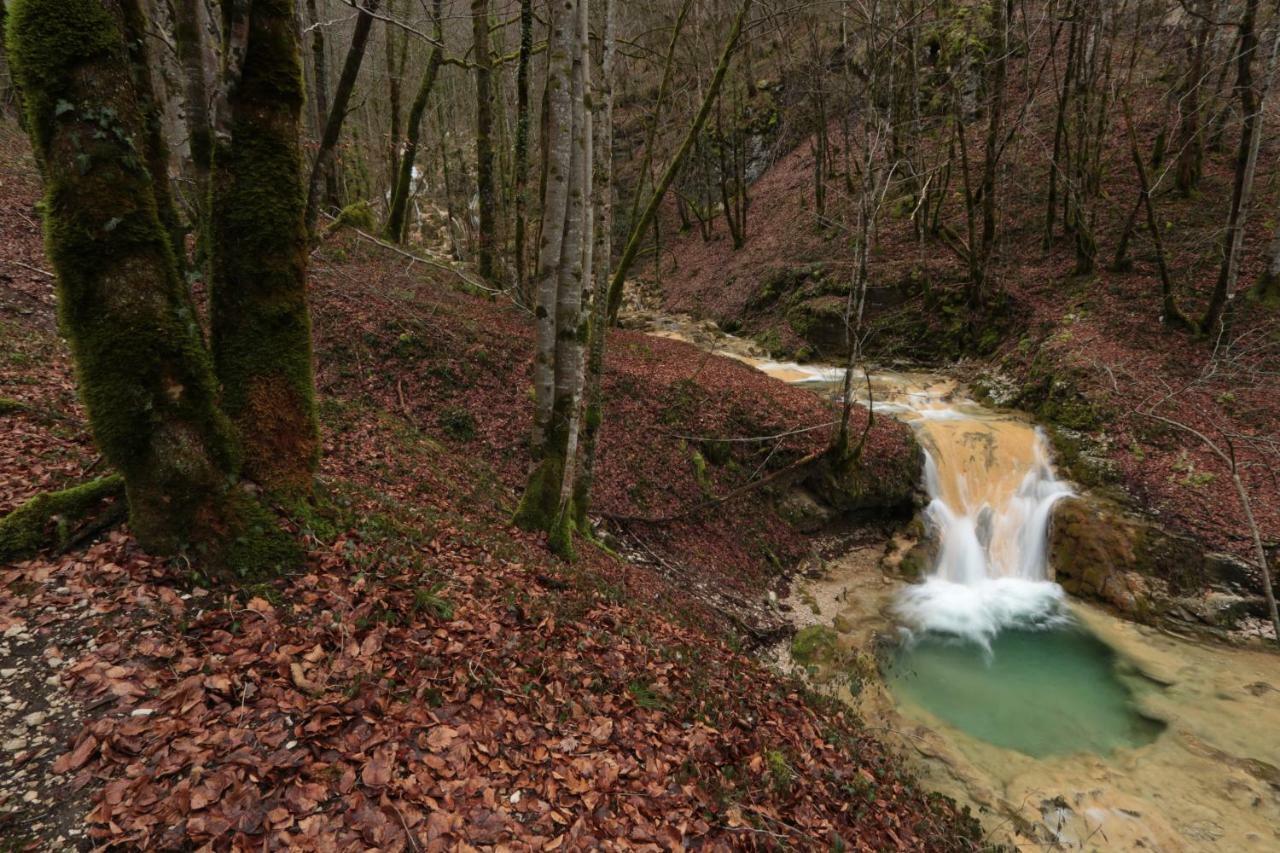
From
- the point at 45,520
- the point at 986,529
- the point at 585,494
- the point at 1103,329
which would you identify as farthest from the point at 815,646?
the point at 1103,329

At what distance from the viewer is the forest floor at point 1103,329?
12008mm

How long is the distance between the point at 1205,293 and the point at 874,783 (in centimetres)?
1756

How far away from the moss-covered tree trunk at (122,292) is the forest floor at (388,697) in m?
0.43

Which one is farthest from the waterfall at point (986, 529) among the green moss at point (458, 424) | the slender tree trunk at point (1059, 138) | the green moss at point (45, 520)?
the green moss at point (45, 520)

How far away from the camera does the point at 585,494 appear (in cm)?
927

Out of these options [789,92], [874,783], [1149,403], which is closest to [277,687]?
[874,783]

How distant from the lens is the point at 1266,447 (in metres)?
11.3

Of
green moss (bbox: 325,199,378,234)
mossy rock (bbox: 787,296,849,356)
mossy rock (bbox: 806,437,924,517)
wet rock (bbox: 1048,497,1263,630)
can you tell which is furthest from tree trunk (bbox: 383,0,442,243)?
wet rock (bbox: 1048,497,1263,630)

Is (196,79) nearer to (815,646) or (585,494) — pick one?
(585,494)

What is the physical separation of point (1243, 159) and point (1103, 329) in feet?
A: 15.0

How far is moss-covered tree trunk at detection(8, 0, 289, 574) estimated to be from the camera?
3.02 meters

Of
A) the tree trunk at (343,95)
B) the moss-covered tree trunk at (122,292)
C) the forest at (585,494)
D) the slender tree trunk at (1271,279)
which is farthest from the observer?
the slender tree trunk at (1271,279)

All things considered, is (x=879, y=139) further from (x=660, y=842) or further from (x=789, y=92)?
(x=789, y=92)

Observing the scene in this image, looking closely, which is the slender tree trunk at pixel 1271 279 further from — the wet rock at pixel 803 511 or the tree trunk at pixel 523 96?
the tree trunk at pixel 523 96
